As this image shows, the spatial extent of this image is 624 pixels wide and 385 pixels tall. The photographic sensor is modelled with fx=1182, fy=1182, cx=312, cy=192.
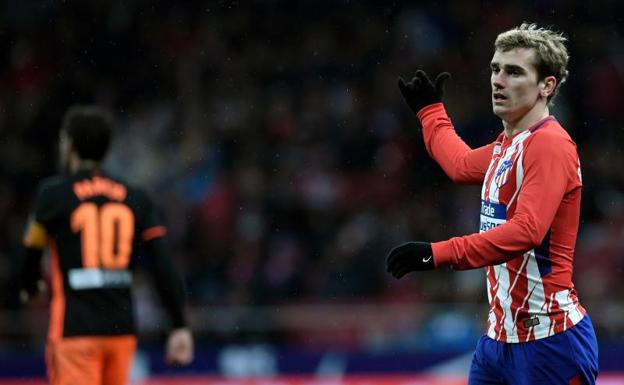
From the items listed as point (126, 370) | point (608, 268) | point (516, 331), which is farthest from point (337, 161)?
point (516, 331)

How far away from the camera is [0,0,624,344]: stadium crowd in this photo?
11.1 m

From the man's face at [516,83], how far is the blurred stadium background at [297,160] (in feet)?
16.0

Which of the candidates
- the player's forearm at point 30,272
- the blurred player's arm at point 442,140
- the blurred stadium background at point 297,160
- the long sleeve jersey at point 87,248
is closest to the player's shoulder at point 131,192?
the long sleeve jersey at point 87,248

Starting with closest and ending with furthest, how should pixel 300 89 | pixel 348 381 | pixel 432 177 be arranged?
pixel 348 381 → pixel 432 177 → pixel 300 89

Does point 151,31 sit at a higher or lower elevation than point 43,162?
higher

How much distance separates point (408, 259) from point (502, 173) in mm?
565

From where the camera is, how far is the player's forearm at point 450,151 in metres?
4.70

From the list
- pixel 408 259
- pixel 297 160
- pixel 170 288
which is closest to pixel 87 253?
pixel 170 288

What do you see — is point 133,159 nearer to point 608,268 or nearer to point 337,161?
point 337,161

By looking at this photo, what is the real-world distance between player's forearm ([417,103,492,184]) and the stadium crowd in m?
5.71

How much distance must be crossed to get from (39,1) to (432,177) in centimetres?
548

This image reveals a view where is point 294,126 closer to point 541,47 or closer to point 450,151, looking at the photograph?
point 450,151

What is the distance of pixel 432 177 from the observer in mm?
11859

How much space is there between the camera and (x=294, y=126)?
41.2ft
